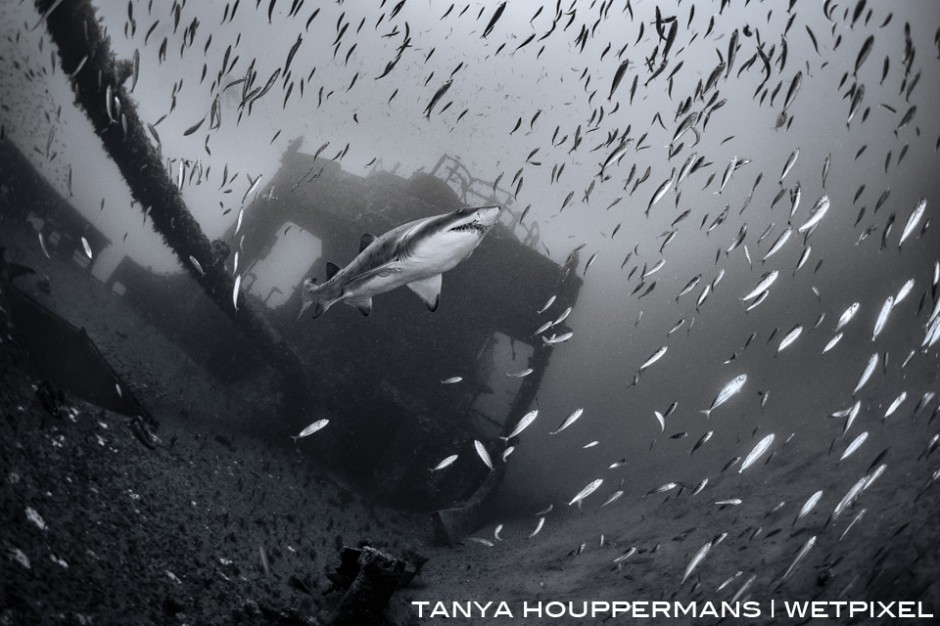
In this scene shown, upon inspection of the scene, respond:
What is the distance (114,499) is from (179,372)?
26.2ft

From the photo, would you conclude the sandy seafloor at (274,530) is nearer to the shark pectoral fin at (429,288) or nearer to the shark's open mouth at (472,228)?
the shark pectoral fin at (429,288)

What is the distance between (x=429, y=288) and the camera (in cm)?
291

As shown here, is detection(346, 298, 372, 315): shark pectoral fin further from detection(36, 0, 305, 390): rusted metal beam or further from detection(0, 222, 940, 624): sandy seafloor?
detection(36, 0, 305, 390): rusted metal beam

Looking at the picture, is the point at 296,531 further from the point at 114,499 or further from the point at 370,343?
the point at 370,343

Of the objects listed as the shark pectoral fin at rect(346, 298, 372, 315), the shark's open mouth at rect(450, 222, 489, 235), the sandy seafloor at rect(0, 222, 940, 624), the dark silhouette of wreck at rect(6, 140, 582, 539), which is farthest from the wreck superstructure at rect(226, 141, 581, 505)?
the shark's open mouth at rect(450, 222, 489, 235)

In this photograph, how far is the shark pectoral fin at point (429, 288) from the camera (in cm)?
282

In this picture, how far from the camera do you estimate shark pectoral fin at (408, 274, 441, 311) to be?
2.82 metres

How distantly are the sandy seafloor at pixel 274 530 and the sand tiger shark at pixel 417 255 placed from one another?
262cm

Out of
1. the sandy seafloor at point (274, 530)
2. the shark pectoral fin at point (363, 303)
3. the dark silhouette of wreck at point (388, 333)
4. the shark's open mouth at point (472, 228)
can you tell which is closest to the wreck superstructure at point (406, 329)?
the dark silhouette of wreck at point (388, 333)

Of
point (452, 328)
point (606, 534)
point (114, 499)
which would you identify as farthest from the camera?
point (452, 328)

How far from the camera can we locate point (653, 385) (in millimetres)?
69750

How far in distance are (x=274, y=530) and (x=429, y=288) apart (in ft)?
17.7

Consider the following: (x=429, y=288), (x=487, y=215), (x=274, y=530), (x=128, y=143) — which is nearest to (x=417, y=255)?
(x=487, y=215)

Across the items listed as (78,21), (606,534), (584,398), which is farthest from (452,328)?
(584,398)
